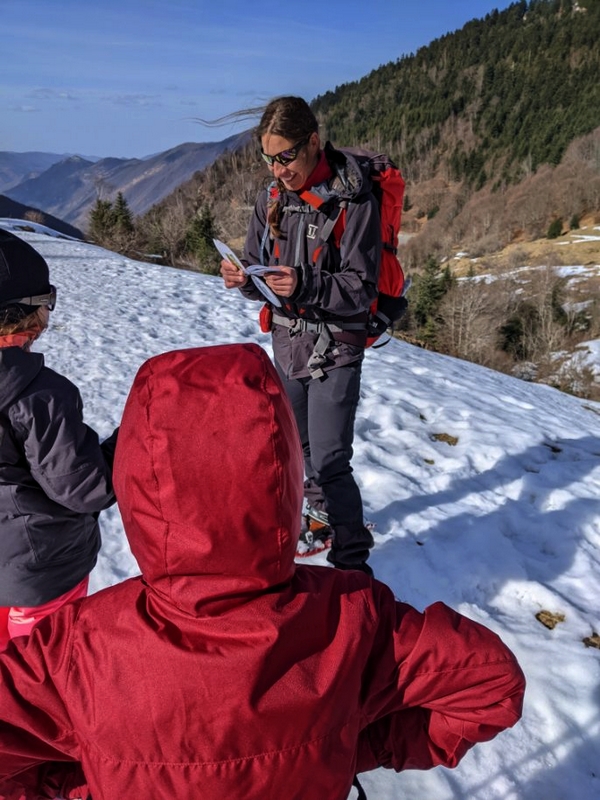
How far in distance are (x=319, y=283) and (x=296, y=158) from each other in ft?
1.77

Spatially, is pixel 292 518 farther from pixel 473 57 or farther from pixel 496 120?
pixel 473 57

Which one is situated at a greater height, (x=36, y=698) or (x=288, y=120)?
(x=288, y=120)

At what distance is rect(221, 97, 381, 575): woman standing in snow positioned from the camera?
2.31 metres

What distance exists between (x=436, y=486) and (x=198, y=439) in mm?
3337

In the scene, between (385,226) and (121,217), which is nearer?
(385,226)

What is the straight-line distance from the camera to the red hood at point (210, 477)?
914 mm

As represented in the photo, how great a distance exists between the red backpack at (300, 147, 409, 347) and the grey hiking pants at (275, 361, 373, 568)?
275mm

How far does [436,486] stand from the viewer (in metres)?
4.00

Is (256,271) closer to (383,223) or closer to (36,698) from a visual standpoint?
(383,223)

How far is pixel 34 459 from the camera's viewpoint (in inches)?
66.0

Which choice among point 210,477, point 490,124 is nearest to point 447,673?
point 210,477

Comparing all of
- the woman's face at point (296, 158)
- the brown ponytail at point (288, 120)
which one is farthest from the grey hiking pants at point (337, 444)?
the brown ponytail at point (288, 120)

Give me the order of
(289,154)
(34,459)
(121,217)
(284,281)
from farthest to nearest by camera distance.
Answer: (121,217)
(289,154)
(284,281)
(34,459)

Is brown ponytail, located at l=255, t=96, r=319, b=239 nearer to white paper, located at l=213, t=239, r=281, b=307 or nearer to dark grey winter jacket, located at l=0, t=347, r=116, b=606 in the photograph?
white paper, located at l=213, t=239, r=281, b=307
